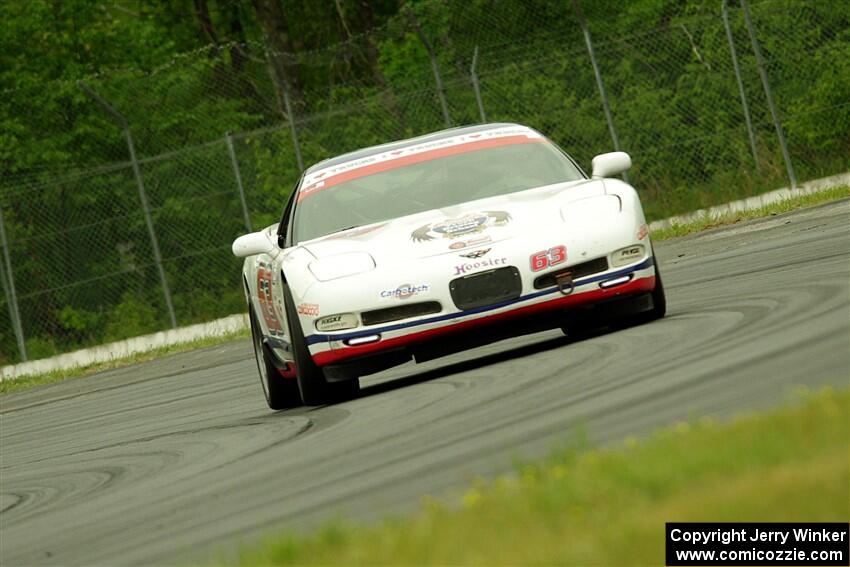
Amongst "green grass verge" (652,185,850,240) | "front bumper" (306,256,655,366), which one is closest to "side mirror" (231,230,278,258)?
"front bumper" (306,256,655,366)

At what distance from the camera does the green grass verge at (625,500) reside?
13.7 ft

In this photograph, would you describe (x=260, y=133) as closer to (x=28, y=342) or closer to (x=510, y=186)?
(x=28, y=342)

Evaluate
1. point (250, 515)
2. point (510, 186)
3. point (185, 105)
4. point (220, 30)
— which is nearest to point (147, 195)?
point (185, 105)

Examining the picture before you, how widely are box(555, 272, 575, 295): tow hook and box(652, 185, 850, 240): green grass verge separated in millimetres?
11018

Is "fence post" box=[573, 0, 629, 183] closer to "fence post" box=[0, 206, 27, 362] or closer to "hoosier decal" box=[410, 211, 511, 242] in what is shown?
"fence post" box=[0, 206, 27, 362]

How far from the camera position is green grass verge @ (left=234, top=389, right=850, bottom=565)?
4184mm

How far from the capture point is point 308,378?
9766mm

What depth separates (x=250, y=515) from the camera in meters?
6.27

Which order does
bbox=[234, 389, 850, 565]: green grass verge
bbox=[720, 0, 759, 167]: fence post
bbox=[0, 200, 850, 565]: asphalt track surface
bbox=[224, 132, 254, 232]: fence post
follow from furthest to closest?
bbox=[224, 132, 254, 232]: fence post → bbox=[720, 0, 759, 167]: fence post → bbox=[0, 200, 850, 565]: asphalt track surface → bbox=[234, 389, 850, 565]: green grass verge

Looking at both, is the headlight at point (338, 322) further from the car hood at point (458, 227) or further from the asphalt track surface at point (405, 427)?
the asphalt track surface at point (405, 427)

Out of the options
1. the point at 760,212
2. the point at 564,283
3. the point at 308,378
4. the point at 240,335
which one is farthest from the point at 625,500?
the point at 240,335

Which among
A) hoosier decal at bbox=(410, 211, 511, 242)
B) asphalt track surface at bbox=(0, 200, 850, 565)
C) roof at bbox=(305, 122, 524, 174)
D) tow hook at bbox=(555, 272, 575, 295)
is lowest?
asphalt track surface at bbox=(0, 200, 850, 565)

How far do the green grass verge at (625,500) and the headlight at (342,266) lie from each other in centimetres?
404

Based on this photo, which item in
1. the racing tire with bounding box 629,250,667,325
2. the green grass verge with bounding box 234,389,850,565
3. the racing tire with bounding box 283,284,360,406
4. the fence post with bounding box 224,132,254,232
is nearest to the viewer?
the green grass verge with bounding box 234,389,850,565
